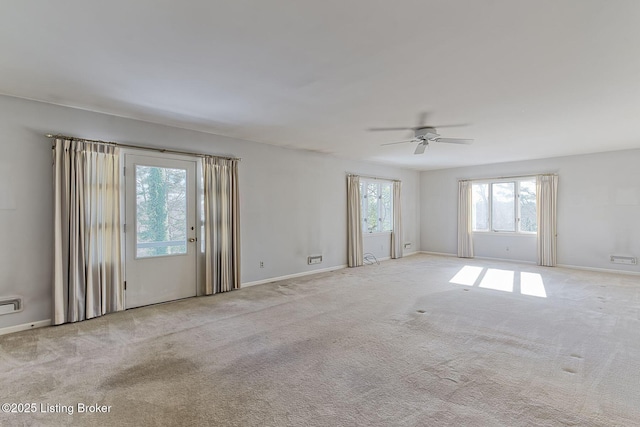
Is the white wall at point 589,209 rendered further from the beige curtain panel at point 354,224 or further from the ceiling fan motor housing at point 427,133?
the ceiling fan motor housing at point 427,133

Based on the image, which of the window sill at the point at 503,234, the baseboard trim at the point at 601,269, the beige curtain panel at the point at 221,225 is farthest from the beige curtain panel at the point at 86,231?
the baseboard trim at the point at 601,269

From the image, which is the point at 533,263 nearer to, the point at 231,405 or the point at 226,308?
the point at 226,308

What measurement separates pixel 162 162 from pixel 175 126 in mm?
600

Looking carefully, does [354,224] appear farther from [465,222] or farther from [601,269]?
[601,269]

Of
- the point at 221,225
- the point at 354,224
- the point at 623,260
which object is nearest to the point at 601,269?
the point at 623,260

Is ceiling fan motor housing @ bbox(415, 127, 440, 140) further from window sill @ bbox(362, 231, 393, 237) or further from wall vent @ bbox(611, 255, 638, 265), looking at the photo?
wall vent @ bbox(611, 255, 638, 265)

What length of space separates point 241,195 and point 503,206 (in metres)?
7.00

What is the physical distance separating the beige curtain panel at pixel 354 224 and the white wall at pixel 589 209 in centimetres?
374

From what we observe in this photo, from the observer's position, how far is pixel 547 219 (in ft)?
24.3

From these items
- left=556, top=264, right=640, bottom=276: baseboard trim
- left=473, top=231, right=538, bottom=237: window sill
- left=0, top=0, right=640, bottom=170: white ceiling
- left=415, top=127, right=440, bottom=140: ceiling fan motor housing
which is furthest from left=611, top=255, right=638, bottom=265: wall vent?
left=415, top=127, right=440, bottom=140: ceiling fan motor housing

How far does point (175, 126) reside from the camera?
4.77 m

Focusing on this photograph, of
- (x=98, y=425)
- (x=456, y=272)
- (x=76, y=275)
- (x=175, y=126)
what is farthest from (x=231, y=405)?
(x=456, y=272)

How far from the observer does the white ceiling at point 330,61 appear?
2.05m

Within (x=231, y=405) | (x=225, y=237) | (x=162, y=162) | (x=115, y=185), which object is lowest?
(x=231, y=405)
